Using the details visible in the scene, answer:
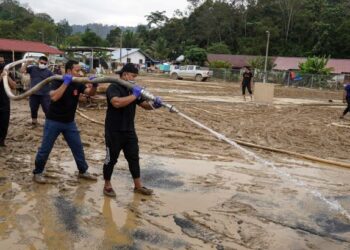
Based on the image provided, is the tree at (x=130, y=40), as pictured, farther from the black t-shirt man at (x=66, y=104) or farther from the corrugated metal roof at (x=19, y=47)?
the black t-shirt man at (x=66, y=104)

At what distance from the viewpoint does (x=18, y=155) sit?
781 centimetres

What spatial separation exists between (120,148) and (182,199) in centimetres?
102

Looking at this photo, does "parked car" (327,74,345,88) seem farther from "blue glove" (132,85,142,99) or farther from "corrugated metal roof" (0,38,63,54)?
"blue glove" (132,85,142,99)

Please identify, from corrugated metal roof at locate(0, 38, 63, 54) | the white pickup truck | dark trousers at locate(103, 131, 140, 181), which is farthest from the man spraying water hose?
the white pickup truck

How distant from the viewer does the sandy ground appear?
4590 millimetres

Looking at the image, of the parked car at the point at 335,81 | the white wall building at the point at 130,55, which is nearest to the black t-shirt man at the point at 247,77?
the parked car at the point at 335,81

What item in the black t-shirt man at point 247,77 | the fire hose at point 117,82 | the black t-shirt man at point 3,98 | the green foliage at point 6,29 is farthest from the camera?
the green foliage at point 6,29

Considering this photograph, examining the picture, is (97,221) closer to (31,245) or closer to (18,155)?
(31,245)

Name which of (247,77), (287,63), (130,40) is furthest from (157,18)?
(247,77)

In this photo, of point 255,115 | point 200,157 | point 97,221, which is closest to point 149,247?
point 97,221

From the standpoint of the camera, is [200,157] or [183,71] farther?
[183,71]

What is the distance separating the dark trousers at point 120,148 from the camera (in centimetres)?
570

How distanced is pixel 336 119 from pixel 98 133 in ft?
29.0

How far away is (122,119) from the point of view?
5.67 m
